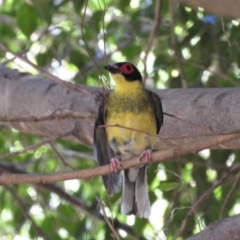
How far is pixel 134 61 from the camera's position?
4996 millimetres

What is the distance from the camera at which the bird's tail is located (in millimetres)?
3410

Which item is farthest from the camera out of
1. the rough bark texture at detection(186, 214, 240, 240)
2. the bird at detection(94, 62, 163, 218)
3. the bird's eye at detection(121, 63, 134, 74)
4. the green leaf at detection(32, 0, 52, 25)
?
the bird's eye at detection(121, 63, 134, 74)

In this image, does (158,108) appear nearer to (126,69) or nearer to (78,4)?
(126,69)

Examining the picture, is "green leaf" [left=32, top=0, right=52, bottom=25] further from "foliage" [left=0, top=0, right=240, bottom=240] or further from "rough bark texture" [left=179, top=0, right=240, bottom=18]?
"rough bark texture" [left=179, top=0, right=240, bottom=18]

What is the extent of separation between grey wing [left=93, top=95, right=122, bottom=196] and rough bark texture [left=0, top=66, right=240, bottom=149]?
48 mm

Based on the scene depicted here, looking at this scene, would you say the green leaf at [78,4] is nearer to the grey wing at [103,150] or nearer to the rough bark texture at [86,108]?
the rough bark texture at [86,108]

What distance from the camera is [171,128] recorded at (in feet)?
9.93

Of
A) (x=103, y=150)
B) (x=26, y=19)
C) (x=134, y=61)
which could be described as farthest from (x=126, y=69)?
(x=134, y=61)

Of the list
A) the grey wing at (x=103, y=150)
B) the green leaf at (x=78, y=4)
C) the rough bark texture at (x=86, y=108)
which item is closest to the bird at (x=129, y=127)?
the grey wing at (x=103, y=150)

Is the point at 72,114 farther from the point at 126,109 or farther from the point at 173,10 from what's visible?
the point at 173,10

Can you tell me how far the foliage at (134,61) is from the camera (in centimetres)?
355

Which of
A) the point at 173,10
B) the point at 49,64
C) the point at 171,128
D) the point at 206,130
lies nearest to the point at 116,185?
the point at 171,128

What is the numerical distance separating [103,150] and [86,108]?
0.30m

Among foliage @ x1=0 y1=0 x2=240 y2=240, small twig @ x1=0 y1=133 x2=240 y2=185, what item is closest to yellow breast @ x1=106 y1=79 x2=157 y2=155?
foliage @ x1=0 y1=0 x2=240 y2=240
